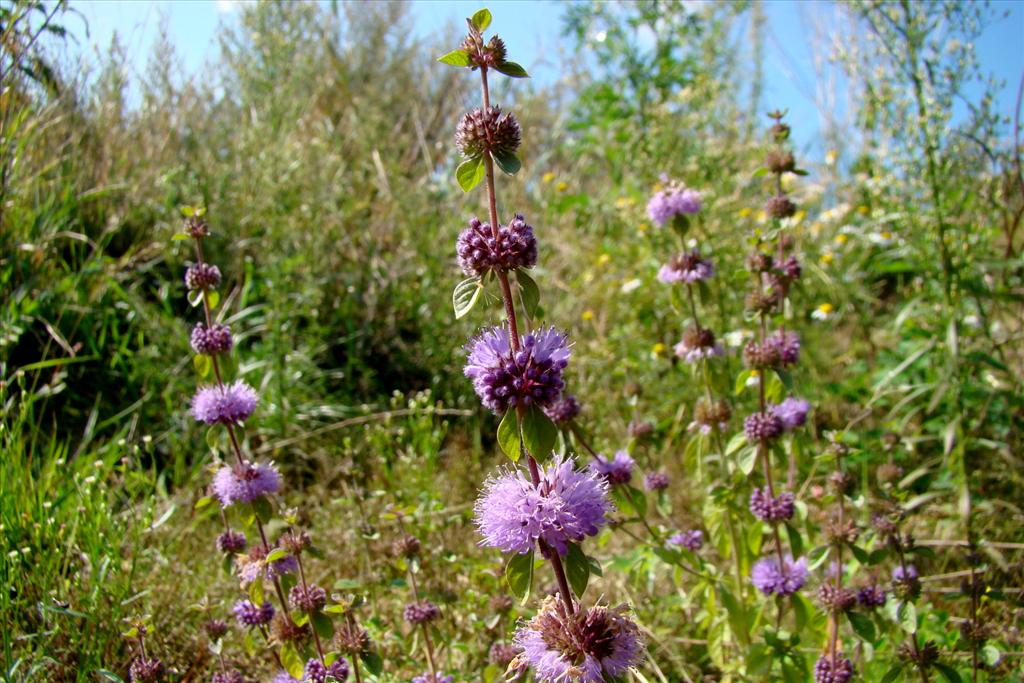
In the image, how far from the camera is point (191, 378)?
3.69 m

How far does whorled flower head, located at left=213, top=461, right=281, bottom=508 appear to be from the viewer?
5.90 feet

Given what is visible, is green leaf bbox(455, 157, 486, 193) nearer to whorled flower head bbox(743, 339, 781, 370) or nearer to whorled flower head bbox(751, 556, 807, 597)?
whorled flower head bbox(743, 339, 781, 370)

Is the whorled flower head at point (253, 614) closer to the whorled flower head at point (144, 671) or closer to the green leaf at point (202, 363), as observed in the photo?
the whorled flower head at point (144, 671)

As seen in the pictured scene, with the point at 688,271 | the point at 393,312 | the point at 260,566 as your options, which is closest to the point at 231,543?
the point at 260,566

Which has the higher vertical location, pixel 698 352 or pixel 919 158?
pixel 919 158

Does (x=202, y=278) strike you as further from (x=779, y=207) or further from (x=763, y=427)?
(x=779, y=207)

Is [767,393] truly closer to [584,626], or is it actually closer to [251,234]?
[584,626]

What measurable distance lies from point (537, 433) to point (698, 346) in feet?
4.15

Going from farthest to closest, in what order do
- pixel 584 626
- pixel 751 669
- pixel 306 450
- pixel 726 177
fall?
pixel 726 177, pixel 306 450, pixel 751 669, pixel 584 626

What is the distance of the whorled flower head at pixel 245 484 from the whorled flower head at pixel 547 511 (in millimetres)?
834

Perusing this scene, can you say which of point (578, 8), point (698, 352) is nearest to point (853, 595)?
point (698, 352)

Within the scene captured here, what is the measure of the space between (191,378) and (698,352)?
265cm

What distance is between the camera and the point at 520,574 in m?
1.12

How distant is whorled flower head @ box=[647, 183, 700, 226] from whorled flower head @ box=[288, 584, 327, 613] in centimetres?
147
